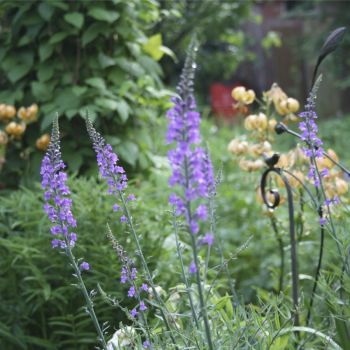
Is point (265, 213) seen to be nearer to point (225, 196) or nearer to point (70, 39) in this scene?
point (70, 39)

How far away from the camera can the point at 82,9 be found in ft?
11.4

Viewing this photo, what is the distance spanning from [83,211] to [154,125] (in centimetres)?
130

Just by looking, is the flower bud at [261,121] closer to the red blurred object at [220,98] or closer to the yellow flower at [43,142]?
the yellow flower at [43,142]

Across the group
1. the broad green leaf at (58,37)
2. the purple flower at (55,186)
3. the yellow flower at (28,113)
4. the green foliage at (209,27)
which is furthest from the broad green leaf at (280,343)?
the green foliage at (209,27)

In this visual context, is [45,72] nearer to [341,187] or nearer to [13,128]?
[13,128]

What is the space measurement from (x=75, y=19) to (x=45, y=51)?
0.29 metres

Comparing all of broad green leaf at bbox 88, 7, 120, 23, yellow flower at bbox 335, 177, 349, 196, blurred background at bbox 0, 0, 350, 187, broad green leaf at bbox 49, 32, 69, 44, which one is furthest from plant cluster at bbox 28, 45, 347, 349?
broad green leaf at bbox 49, 32, 69, 44

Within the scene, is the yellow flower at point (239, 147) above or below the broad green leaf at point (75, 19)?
below

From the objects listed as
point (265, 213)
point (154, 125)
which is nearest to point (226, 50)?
point (154, 125)

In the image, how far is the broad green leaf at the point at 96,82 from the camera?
325 centimetres

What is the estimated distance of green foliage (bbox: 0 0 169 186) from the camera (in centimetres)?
332

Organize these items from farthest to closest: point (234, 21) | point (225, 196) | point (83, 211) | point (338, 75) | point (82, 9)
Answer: point (338, 75), point (234, 21), point (225, 196), point (82, 9), point (83, 211)

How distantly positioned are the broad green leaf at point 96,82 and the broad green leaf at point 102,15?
1.10ft

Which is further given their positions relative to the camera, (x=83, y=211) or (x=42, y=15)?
(x=42, y=15)
